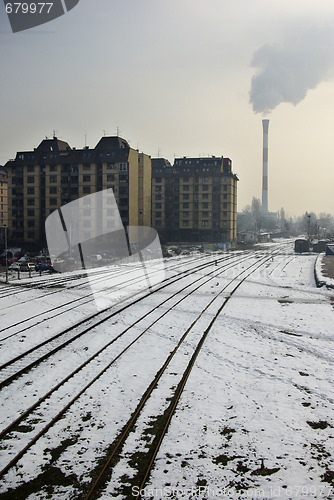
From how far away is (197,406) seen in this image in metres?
9.59

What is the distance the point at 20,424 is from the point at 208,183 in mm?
71728

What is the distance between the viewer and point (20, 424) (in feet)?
28.7

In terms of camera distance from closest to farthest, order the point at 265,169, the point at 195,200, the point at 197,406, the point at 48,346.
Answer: the point at 197,406 < the point at 48,346 < the point at 195,200 < the point at 265,169

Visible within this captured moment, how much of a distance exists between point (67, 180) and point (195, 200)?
2589 cm

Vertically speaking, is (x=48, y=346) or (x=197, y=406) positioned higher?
(x=48, y=346)

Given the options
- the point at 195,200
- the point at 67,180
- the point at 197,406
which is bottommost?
the point at 197,406

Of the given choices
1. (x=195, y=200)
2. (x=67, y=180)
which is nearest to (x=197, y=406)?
(x=67, y=180)

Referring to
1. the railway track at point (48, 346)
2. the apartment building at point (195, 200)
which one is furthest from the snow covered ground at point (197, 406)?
the apartment building at point (195, 200)

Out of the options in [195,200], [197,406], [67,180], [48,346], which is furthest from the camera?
[195,200]

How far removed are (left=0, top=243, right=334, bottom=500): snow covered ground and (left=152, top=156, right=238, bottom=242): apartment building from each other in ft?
193

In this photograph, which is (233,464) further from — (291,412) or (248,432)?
(291,412)

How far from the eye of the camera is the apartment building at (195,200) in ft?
253

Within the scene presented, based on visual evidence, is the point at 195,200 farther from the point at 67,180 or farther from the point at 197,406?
the point at 197,406

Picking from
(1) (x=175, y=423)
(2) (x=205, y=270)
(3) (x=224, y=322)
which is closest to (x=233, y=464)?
(1) (x=175, y=423)
